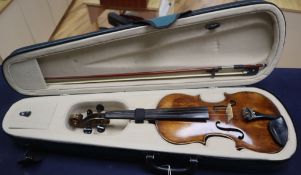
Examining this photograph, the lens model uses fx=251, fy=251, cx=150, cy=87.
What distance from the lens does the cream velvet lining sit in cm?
79

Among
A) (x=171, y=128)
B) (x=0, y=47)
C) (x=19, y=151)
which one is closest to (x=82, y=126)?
(x=19, y=151)

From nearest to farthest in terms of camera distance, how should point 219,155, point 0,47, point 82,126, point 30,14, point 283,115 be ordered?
point 219,155, point 283,115, point 82,126, point 0,47, point 30,14

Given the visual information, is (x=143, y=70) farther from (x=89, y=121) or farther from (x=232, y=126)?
(x=232, y=126)

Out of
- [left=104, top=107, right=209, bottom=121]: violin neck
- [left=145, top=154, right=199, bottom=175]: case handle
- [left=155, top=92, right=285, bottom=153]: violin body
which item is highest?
[left=104, top=107, right=209, bottom=121]: violin neck

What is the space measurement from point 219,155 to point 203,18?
18.0 inches

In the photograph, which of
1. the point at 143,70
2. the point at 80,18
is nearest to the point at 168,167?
the point at 143,70

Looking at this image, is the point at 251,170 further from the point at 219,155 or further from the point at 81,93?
the point at 81,93

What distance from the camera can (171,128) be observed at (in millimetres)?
857

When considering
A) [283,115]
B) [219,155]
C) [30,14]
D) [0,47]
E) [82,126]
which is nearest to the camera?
[219,155]

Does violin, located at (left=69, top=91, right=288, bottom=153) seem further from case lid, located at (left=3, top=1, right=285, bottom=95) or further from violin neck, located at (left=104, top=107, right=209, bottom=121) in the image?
case lid, located at (left=3, top=1, right=285, bottom=95)

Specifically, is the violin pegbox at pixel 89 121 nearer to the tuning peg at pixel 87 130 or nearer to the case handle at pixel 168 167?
the tuning peg at pixel 87 130

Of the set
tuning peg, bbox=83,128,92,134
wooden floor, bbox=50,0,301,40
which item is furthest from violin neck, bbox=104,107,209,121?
wooden floor, bbox=50,0,301,40

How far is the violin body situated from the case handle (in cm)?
7

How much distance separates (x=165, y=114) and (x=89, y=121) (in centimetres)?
30
